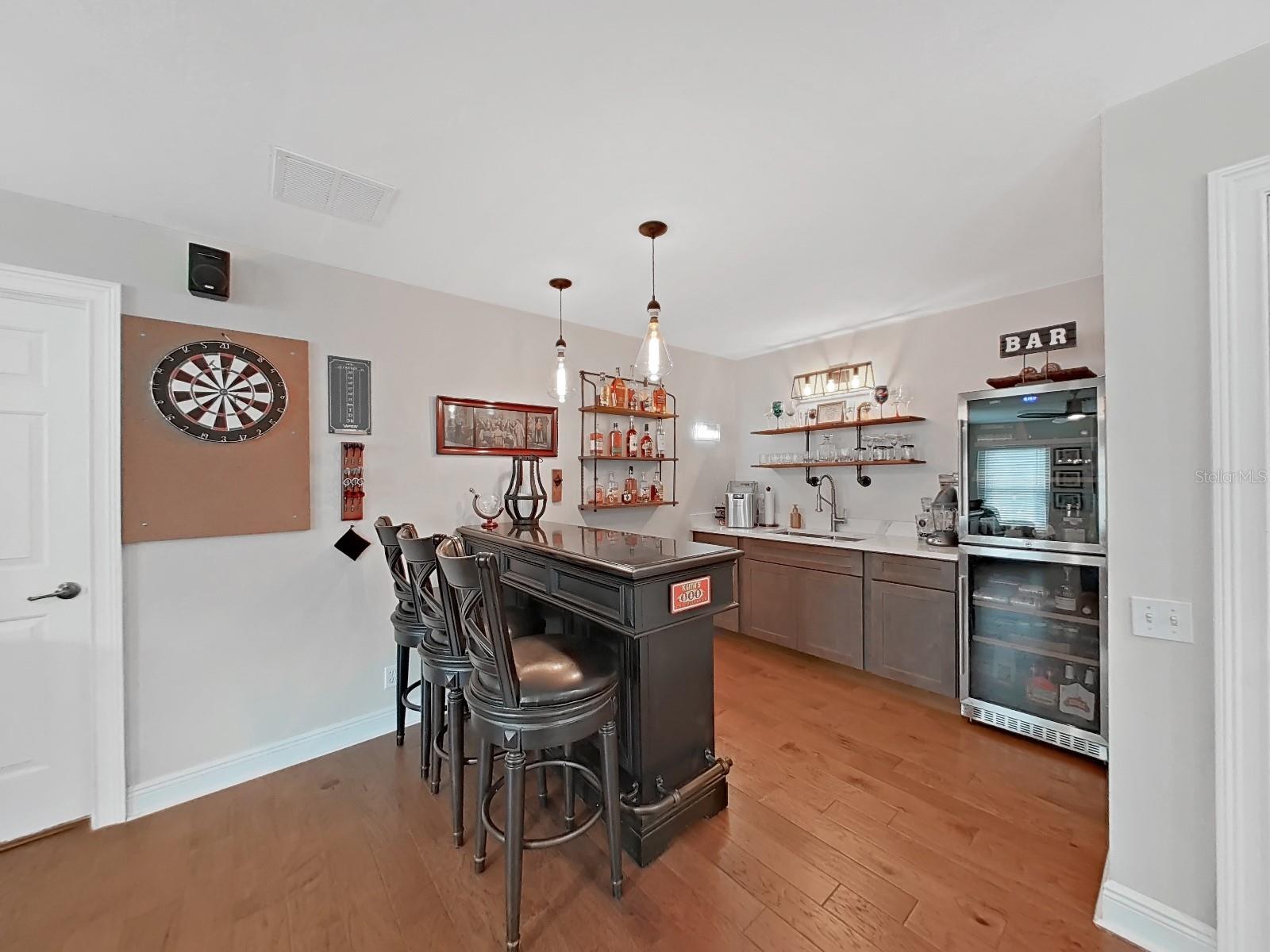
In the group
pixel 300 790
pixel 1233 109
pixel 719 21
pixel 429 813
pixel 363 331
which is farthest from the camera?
pixel 363 331

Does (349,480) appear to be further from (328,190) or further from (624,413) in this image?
(624,413)

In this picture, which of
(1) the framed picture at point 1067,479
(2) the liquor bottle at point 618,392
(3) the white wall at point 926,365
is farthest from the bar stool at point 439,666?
(3) the white wall at point 926,365

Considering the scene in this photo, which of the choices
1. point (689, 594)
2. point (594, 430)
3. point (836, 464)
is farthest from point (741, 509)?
point (689, 594)

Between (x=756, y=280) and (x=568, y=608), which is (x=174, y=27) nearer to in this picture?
(x=568, y=608)

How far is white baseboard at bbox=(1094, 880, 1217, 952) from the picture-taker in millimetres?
1416

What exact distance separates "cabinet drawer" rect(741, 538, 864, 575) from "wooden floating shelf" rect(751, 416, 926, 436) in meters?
1.01

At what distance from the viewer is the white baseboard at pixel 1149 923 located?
55.7 inches

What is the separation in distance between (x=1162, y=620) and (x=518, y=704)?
191 cm

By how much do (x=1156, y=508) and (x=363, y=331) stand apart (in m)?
3.43

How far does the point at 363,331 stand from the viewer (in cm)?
280

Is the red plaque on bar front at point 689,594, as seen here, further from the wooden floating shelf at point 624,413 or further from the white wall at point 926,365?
the white wall at point 926,365

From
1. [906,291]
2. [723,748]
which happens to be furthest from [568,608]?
[906,291]

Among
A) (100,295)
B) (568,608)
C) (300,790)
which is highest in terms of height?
(100,295)

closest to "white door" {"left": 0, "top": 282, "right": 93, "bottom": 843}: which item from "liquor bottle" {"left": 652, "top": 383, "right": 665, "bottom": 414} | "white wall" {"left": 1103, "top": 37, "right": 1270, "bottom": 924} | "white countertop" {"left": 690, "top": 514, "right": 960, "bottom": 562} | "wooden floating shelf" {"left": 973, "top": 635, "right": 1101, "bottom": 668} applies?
"liquor bottle" {"left": 652, "top": 383, "right": 665, "bottom": 414}
